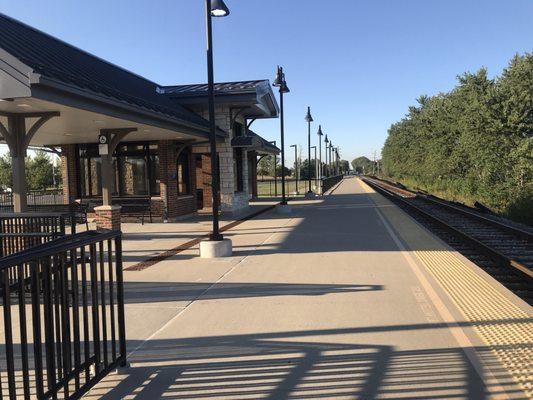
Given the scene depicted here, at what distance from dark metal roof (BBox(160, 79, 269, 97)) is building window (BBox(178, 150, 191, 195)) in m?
2.49

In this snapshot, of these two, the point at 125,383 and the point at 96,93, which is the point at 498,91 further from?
the point at 125,383

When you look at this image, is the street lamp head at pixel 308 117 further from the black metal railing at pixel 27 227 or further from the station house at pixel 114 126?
the black metal railing at pixel 27 227

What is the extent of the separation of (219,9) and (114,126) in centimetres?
485

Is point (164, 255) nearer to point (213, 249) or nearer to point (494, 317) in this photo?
point (213, 249)

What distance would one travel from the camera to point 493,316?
207 inches

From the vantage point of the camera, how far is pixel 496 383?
3631 mm

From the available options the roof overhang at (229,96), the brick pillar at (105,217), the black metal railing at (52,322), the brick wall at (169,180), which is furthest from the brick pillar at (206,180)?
the black metal railing at (52,322)

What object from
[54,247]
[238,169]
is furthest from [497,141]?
[54,247]

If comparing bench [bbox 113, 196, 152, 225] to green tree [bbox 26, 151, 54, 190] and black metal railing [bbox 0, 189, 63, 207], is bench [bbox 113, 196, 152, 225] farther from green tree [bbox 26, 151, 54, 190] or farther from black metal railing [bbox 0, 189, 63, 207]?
green tree [bbox 26, 151, 54, 190]

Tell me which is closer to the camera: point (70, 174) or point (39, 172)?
point (70, 174)

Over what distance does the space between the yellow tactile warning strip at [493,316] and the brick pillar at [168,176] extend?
10652 mm

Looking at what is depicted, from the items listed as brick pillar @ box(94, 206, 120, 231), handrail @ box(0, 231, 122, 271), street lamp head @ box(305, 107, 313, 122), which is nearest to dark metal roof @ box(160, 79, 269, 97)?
brick pillar @ box(94, 206, 120, 231)

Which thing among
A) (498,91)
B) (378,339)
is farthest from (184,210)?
(498,91)

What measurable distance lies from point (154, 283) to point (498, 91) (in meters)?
27.6
